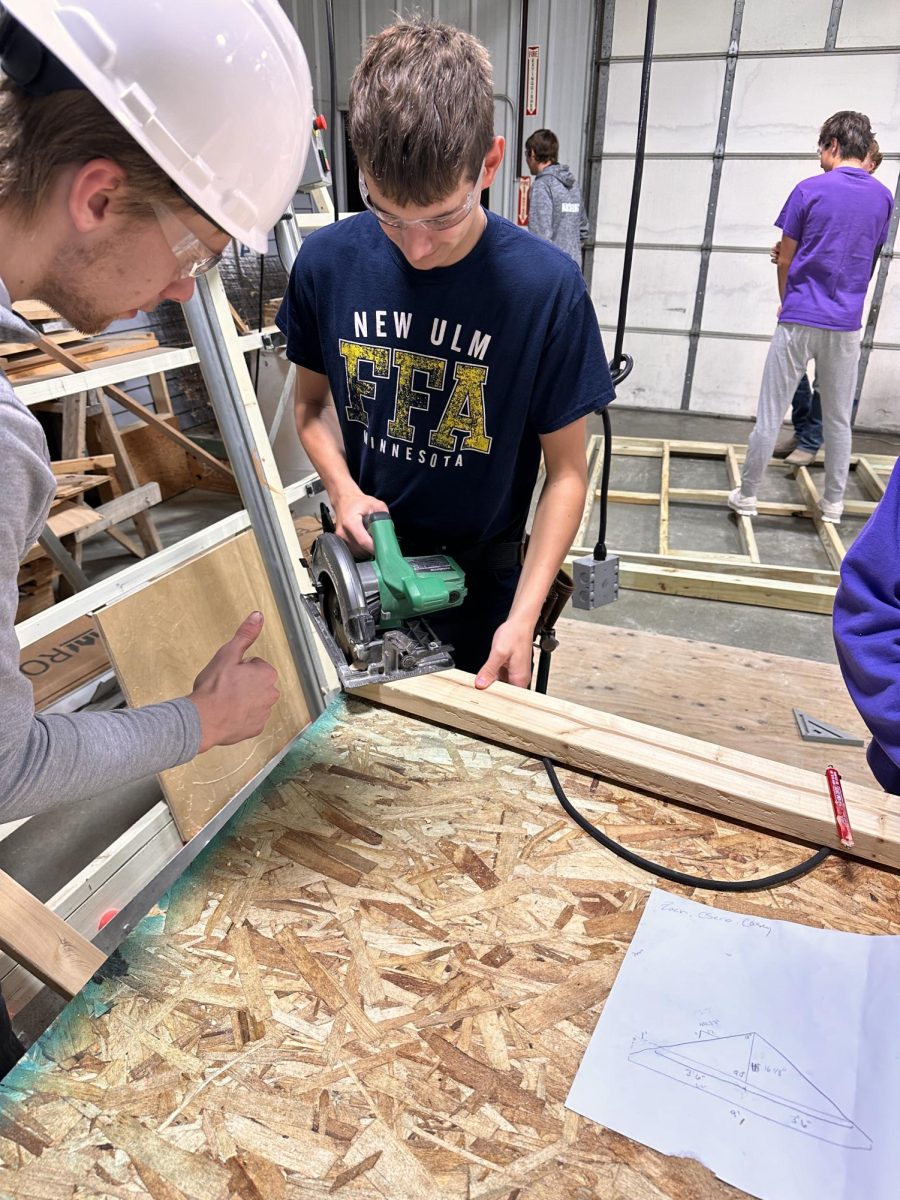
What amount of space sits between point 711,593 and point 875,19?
5.12 meters

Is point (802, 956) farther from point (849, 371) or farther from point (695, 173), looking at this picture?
point (695, 173)

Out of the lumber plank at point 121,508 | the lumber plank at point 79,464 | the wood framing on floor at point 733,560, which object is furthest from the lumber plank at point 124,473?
the wood framing on floor at point 733,560

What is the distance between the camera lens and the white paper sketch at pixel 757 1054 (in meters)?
0.65

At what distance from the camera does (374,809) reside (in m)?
1.06

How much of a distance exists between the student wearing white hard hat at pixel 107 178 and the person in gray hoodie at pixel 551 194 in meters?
Result: 5.05

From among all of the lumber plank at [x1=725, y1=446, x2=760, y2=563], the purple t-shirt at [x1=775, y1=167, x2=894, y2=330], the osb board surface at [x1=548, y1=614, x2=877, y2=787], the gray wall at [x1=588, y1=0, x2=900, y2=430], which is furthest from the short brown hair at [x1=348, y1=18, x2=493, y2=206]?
the gray wall at [x1=588, y1=0, x2=900, y2=430]

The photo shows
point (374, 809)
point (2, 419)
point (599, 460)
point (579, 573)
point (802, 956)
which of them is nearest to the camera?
point (2, 419)

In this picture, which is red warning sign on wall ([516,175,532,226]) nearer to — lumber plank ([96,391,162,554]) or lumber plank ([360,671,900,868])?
lumber plank ([96,391,162,554])

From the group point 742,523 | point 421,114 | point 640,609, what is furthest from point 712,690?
point 742,523

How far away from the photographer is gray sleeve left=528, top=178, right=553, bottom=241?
5.33m

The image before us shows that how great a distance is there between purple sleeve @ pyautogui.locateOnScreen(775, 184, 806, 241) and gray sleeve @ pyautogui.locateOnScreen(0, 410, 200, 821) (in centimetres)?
427

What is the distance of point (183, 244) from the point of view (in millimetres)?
717

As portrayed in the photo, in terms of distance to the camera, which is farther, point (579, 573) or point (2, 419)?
point (579, 573)

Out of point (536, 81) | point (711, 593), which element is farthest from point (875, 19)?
point (711, 593)
